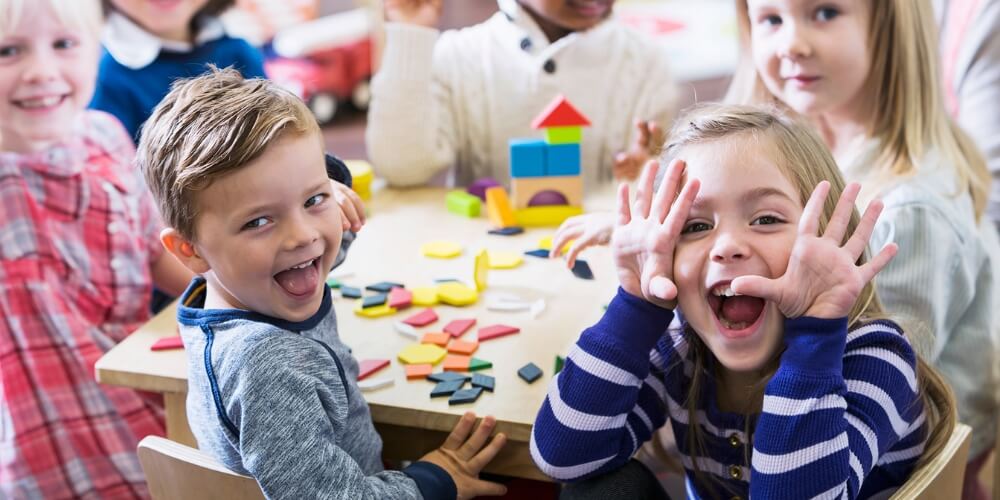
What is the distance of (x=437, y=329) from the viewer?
4.17ft

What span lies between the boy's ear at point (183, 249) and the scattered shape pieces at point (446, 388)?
0.28 metres

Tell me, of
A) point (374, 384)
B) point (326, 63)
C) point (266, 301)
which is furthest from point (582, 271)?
point (326, 63)

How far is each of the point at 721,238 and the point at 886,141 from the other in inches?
23.2

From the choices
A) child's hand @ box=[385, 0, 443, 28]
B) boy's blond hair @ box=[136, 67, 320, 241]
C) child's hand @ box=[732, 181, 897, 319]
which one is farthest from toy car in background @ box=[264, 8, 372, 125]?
child's hand @ box=[732, 181, 897, 319]

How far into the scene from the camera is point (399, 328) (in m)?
1.27

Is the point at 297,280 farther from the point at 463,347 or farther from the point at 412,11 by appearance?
the point at 412,11

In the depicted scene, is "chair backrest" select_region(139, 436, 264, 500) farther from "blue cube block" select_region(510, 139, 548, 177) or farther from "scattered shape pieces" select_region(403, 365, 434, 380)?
"blue cube block" select_region(510, 139, 548, 177)

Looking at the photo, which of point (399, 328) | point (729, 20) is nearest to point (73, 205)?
point (399, 328)

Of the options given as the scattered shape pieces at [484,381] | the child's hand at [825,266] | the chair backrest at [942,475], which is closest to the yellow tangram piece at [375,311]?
the scattered shape pieces at [484,381]

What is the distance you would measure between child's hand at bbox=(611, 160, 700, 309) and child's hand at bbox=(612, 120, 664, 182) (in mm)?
611

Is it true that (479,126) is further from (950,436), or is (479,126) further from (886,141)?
(950,436)

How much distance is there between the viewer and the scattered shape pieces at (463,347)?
119cm

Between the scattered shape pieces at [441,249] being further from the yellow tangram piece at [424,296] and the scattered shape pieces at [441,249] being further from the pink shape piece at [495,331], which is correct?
the pink shape piece at [495,331]

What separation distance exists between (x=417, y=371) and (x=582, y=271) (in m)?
0.36
